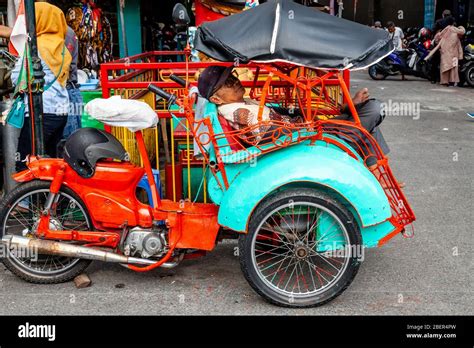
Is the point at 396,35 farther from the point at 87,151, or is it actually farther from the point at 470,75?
the point at 87,151

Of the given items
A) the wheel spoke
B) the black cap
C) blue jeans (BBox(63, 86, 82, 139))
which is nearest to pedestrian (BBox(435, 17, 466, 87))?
blue jeans (BBox(63, 86, 82, 139))

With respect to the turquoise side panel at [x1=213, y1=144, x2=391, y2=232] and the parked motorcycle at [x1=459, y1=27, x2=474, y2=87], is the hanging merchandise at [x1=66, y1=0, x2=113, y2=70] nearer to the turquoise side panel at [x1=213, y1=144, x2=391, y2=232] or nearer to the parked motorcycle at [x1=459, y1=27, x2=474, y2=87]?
the turquoise side panel at [x1=213, y1=144, x2=391, y2=232]

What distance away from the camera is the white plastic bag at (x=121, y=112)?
4316 millimetres

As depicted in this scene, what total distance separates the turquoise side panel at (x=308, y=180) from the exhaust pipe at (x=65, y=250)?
0.75 m

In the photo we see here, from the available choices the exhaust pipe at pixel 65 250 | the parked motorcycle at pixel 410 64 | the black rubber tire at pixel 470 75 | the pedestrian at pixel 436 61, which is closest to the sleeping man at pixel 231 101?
the exhaust pipe at pixel 65 250

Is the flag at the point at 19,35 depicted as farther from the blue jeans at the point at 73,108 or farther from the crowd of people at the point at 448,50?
the crowd of people at the point at 448,50

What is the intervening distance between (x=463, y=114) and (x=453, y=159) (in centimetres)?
399

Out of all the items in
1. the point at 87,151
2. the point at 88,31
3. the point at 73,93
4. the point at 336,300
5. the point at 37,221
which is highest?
the point at 88,31

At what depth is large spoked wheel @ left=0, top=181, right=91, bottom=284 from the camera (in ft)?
14.7

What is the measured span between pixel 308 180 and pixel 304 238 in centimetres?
46

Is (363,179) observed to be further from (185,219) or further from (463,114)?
(463,114)

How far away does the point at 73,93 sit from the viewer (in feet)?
19.8

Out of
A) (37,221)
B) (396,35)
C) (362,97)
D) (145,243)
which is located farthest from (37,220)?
(396,35)

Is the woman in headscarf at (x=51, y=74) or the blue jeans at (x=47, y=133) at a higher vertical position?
the woman in headscarf at (x=51, y=74)
